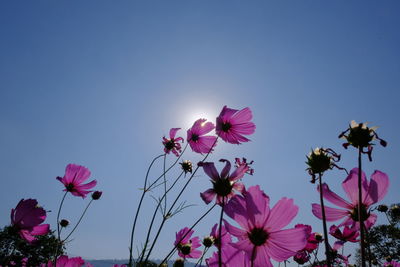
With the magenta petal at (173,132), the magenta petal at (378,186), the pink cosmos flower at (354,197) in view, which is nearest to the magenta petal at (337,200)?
the pink cosmos flower at (354,197)

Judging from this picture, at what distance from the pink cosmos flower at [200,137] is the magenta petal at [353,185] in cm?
127

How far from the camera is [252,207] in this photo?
72 cm

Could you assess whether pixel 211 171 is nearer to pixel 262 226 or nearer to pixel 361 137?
pixel 262 226

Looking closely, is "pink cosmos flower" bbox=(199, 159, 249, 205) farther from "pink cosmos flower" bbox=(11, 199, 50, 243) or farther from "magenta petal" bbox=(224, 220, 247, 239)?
"pink cosmos flower" bbox=(11, 199, 50, 243)

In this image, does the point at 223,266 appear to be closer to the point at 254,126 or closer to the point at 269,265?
the point at 269,265

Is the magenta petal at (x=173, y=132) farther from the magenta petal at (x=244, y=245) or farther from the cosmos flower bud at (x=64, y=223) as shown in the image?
the cosmos flower bud at (x=64, y=223)

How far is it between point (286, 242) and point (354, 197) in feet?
0.75

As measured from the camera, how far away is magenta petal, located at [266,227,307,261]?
2.13 ft

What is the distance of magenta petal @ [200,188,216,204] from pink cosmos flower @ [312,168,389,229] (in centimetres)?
41

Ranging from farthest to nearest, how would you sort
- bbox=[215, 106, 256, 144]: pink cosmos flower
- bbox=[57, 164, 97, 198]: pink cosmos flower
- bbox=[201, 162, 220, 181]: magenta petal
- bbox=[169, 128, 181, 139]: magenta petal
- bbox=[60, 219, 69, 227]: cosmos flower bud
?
bbox=[60, 219, 69, 227]: cosmos flower bud → bbox=[169, 128, 181, 139]: magenta petal → bbox=[57, 164, 97, 198]: pink cosmos flower → bbox=[215, 106, 256, 144]: pink cosmos flower → bbox=[201, 162, 220, 181]: magenta petal

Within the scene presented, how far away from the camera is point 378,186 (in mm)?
678

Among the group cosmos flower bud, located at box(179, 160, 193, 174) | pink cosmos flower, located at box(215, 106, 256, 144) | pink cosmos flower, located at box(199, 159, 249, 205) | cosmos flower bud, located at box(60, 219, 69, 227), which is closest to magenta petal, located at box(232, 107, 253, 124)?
pink cosmos flower, located at box(215, 106, 256, 144)

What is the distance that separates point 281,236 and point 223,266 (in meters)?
0.17

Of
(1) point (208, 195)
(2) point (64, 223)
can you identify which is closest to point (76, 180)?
(1) point (208, 195)
